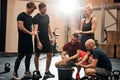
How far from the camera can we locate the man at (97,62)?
504 cm

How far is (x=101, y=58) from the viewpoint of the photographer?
16.6 ft

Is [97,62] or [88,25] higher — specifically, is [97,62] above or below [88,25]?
below

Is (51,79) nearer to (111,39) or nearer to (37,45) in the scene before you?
(37,45)

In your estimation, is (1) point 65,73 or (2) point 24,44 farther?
(2) point 24,44

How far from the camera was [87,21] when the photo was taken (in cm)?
576

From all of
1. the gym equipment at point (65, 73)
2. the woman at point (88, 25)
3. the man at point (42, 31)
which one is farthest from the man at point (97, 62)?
the man at point (42, 31)

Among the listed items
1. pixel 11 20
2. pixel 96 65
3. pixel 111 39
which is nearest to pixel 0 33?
pixel 11 20

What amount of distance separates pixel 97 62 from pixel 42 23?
1512mm

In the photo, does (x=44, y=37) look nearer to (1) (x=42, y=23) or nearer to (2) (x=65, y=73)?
(1) (x=42, y=23)

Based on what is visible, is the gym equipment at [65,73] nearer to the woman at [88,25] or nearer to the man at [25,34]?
the woman at [88,25]

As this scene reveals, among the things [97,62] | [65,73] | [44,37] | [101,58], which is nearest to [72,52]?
[65,73]

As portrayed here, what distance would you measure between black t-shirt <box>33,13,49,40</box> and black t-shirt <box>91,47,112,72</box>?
4.42 feet

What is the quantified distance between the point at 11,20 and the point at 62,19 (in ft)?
7.85

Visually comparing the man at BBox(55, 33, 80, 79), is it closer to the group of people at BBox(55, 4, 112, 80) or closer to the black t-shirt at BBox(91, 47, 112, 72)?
the group of people at BBox(55, 4, 112, 80)
